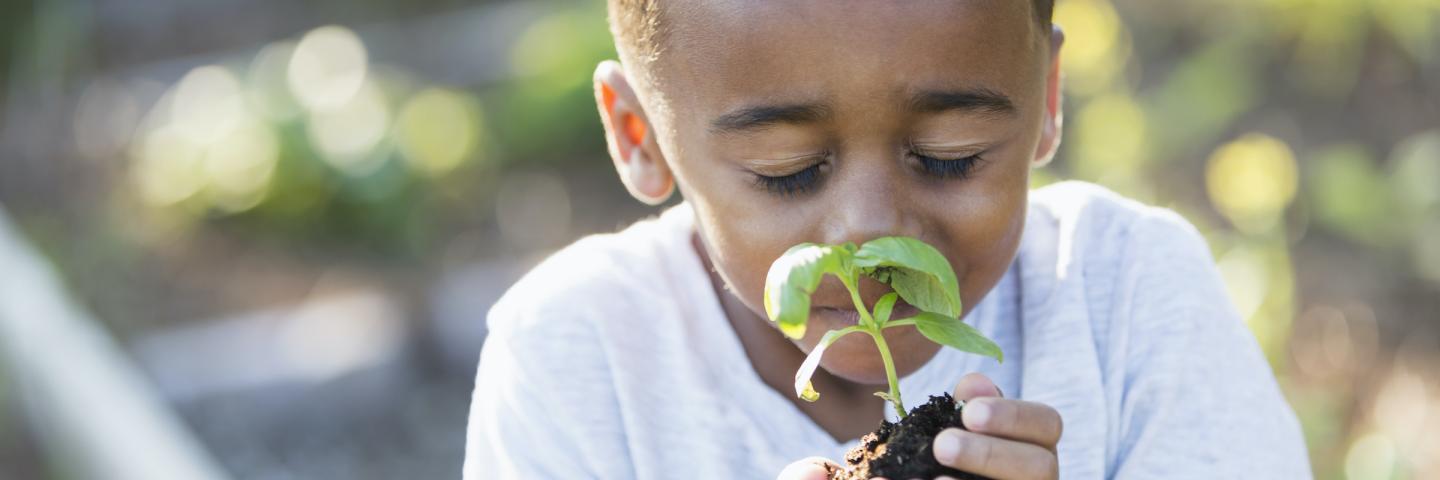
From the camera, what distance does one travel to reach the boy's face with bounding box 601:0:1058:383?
1523mm

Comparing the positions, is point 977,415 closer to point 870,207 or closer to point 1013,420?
point 1013,420

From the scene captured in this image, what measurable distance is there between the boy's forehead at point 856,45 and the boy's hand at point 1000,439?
31 cm

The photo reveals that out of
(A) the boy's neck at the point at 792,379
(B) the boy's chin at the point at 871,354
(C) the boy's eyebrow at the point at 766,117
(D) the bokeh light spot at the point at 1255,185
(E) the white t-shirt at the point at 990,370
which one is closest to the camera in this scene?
(C) the boy's eyebrow at the point at 766,117

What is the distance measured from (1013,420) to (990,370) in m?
0.54

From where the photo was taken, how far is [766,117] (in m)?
1.58

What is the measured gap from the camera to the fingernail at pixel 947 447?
1.37 meters

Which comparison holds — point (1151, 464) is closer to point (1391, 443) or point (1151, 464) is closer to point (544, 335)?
point (544, 335)

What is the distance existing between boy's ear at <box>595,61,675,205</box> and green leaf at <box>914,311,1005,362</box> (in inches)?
20.9

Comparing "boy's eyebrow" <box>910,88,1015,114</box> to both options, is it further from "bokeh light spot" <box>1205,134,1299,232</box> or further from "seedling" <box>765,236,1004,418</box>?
"bokeh light spot" <box>1205,134,1299,232</box>

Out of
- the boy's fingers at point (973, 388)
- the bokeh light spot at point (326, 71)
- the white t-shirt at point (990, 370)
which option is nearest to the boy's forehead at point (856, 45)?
the boy's fingers at point (973, 388)

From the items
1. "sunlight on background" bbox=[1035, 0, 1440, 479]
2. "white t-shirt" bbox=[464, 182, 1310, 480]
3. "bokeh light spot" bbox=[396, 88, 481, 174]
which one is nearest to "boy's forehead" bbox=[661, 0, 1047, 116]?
"white t-shirt" bbox=[464, 182, 1310, 480]

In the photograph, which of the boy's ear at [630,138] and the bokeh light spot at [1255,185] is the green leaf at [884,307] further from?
the bokeh light spot at [1255,185]

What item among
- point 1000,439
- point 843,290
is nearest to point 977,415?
point 1000,439

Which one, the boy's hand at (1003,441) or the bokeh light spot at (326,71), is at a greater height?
the bokeh light spot at (326,71)
